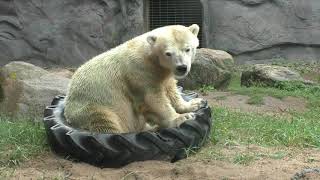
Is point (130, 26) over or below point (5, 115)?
below

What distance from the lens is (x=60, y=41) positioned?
39.9ft

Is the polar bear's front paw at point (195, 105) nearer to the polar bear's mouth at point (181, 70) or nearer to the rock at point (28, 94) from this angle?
the polar bear's mouth at point (181, 70)

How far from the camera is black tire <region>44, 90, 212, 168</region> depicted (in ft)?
12.7

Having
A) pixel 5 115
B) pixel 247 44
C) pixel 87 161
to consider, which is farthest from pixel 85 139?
pixel 247 44

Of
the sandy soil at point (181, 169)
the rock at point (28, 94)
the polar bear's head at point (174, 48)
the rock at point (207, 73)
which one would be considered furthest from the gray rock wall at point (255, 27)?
the sandy soil at point (181, 169)

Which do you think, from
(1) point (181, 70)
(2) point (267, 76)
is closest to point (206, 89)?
(2) point (267, 76)

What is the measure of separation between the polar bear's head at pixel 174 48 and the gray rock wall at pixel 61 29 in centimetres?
798

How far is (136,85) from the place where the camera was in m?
4.28

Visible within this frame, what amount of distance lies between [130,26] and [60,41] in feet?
5.16

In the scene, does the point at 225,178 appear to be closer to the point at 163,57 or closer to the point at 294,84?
the point at 163,57

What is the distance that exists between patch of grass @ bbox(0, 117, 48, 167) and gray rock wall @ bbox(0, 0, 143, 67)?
7040 millimetres

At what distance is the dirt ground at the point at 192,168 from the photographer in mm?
3611

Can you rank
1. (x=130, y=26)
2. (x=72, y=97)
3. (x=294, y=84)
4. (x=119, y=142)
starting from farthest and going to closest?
1. (x=130, y=26)
2. (x=294, y=84)
3. (x=72, y=97)
4. (x=119, y=142)

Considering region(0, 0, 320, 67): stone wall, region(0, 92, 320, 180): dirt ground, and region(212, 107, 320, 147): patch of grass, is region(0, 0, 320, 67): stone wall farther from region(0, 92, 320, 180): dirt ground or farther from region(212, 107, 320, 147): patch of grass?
region(0, 92, 320, 180): dirt ground
